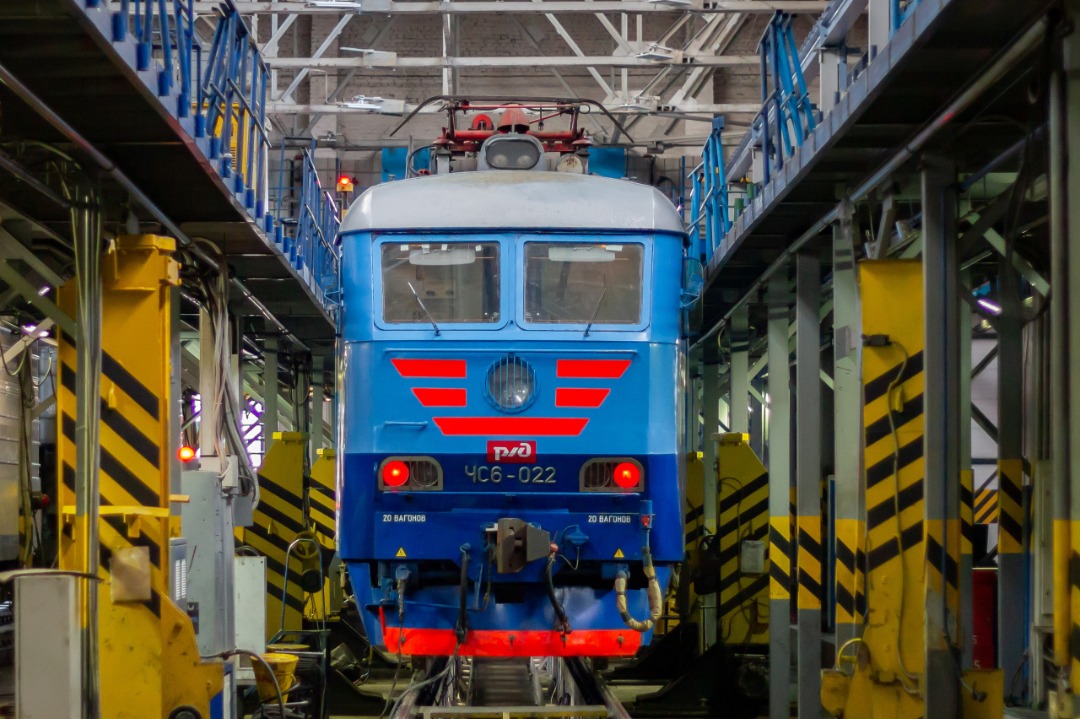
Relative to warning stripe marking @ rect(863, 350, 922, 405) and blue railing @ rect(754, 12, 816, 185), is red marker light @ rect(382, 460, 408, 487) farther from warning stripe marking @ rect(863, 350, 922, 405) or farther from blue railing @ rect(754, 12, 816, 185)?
blue railing @ rect(754, 12, 816, 185)

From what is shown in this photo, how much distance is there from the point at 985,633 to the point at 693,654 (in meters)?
3.07

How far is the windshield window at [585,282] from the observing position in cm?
890

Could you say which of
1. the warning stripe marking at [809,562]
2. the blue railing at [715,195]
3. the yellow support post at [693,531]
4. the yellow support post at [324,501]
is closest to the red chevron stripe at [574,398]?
the warning stripe marking at [809,562]

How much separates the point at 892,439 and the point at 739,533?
5.05m

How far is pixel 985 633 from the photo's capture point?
38.5 ft

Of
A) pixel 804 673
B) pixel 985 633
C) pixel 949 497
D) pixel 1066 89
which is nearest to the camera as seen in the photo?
pixel 1066 89

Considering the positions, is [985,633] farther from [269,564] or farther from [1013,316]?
[269,564]

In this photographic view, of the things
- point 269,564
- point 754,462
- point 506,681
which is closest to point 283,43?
point 269,564

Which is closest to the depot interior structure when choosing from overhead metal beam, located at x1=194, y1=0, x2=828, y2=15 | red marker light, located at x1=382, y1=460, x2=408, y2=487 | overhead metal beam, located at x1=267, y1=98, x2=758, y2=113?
red marker light, located at x1=382, y1=460, x2=408, y2=487

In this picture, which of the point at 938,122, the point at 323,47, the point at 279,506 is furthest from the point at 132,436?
the point at 323,47

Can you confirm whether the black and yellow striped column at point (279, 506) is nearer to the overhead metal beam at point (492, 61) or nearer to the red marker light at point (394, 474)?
the overhead metal beam at point (492, 61)

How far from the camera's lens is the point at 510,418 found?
8.58 meters

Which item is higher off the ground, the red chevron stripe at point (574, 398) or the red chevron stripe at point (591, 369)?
the red chevron stripe at point (591, 369)

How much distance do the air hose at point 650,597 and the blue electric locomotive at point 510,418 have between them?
0.04 feet
